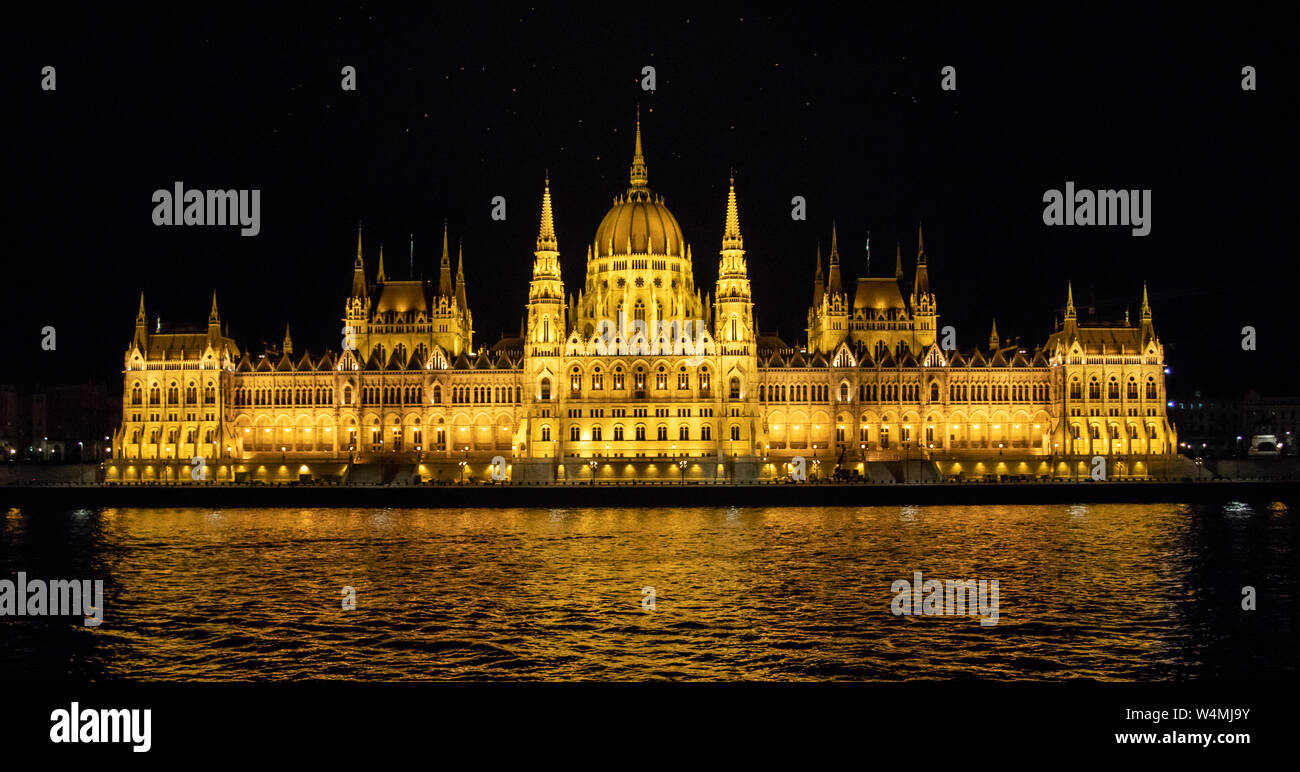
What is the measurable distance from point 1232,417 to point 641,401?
8365 cm

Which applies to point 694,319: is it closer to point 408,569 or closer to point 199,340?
point 199,340

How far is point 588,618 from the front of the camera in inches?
1362

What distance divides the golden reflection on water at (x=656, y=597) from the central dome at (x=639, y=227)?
4525 centimetres

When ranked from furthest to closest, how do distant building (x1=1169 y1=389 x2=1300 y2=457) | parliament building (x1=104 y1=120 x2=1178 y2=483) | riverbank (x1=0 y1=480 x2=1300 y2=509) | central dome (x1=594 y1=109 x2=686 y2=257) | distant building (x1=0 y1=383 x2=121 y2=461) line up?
1. distant building (x1=1169 y1=389 x2=1300 y2=457)
2. distant building (x1=0 y1=383 x2=121 y2=461)
3. central dome (x1=594 y1=109 x2=686 y2=257)
4. parliament building (x1=104 y1=120 x2=1178 y2=483)
5. riverbank (x1=0 y1=480 x2=1300 y2=509)

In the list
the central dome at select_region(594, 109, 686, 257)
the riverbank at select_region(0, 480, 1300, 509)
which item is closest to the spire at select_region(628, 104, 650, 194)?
the central dome at select_region(594, 109, 686, 257)

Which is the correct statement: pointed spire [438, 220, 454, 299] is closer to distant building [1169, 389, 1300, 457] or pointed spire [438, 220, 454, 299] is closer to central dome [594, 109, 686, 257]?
central dome [594, 109, 686, 257]

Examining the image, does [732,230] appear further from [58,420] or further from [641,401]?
[58,420]

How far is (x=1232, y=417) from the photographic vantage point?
456 feet

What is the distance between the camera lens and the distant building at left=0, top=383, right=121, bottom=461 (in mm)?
132000

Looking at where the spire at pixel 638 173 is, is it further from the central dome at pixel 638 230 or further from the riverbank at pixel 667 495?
the riverbank at pixel 667 495

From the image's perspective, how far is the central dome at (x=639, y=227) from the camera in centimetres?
10819

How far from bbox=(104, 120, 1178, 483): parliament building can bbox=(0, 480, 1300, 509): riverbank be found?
8907mm
